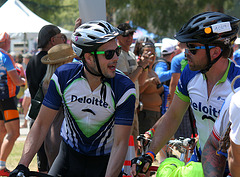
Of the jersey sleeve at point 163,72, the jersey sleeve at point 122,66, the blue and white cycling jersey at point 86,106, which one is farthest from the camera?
the jersey sleeve at point 163,72

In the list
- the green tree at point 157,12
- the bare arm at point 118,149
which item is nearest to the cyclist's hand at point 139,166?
the bare arm at point 118,149

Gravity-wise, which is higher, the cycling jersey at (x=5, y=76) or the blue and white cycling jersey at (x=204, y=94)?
the blue and white cycling jersey at (x=204, y=94)

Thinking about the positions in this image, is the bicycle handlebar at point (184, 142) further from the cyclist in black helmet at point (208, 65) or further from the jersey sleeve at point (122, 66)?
the jersey sleeve at point (122, 66)

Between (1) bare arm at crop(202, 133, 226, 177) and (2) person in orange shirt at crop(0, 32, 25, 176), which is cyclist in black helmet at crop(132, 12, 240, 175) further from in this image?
(2) person in orange shirt at crop(0, 32, 25, 176)

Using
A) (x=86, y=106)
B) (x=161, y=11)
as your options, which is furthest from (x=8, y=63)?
(x=161, y=11)

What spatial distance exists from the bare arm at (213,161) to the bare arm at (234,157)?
0.25 meters

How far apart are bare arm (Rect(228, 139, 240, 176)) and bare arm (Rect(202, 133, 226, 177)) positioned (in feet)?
0.81

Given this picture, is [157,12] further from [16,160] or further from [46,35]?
[46,35]

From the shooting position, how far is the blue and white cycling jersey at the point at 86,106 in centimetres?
340

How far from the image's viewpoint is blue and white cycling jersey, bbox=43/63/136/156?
134 inches

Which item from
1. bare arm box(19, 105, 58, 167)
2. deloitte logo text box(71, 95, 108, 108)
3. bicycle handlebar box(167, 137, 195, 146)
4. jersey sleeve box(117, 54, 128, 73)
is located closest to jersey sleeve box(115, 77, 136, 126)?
deloitte logo text box(71, 95, 108, 108)

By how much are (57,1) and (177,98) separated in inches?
485

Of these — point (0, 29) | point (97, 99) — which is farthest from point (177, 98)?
point (0, 29)

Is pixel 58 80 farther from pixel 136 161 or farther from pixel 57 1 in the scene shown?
pixel 57 1
